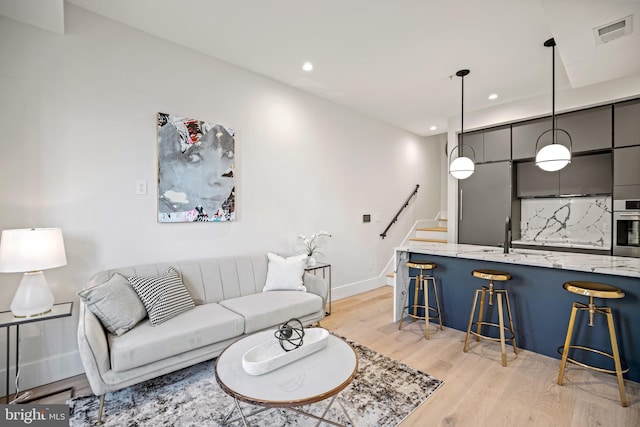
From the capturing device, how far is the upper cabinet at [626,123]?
3350 mm

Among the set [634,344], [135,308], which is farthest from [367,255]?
[135,308]

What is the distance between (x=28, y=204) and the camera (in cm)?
222

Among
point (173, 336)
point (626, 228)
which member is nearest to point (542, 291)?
point (626, 228)

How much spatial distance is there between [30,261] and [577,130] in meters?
5.56

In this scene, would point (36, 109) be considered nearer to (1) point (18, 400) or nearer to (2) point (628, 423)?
(1) point (18, 400)

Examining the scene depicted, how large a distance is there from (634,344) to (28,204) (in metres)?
4.68

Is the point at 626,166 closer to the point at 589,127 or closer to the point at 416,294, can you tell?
the point at 589,127

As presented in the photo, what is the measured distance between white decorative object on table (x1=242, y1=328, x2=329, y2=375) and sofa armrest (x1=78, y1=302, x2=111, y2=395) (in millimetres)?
918

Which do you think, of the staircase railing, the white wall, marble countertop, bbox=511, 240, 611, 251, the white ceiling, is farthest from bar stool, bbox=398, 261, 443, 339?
the white ceiling

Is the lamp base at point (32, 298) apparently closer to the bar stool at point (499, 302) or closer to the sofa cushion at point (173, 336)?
the sofa cushion at point (173, 336)

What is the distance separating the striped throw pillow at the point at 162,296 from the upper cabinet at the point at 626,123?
A: 490 cm

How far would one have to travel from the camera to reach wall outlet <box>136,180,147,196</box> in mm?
2678

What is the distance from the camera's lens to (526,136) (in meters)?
4.18

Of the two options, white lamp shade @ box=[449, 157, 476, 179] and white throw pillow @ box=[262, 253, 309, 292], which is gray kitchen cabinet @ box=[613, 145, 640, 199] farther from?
white throw pillow @ box=[262, 253, 309, 292]
